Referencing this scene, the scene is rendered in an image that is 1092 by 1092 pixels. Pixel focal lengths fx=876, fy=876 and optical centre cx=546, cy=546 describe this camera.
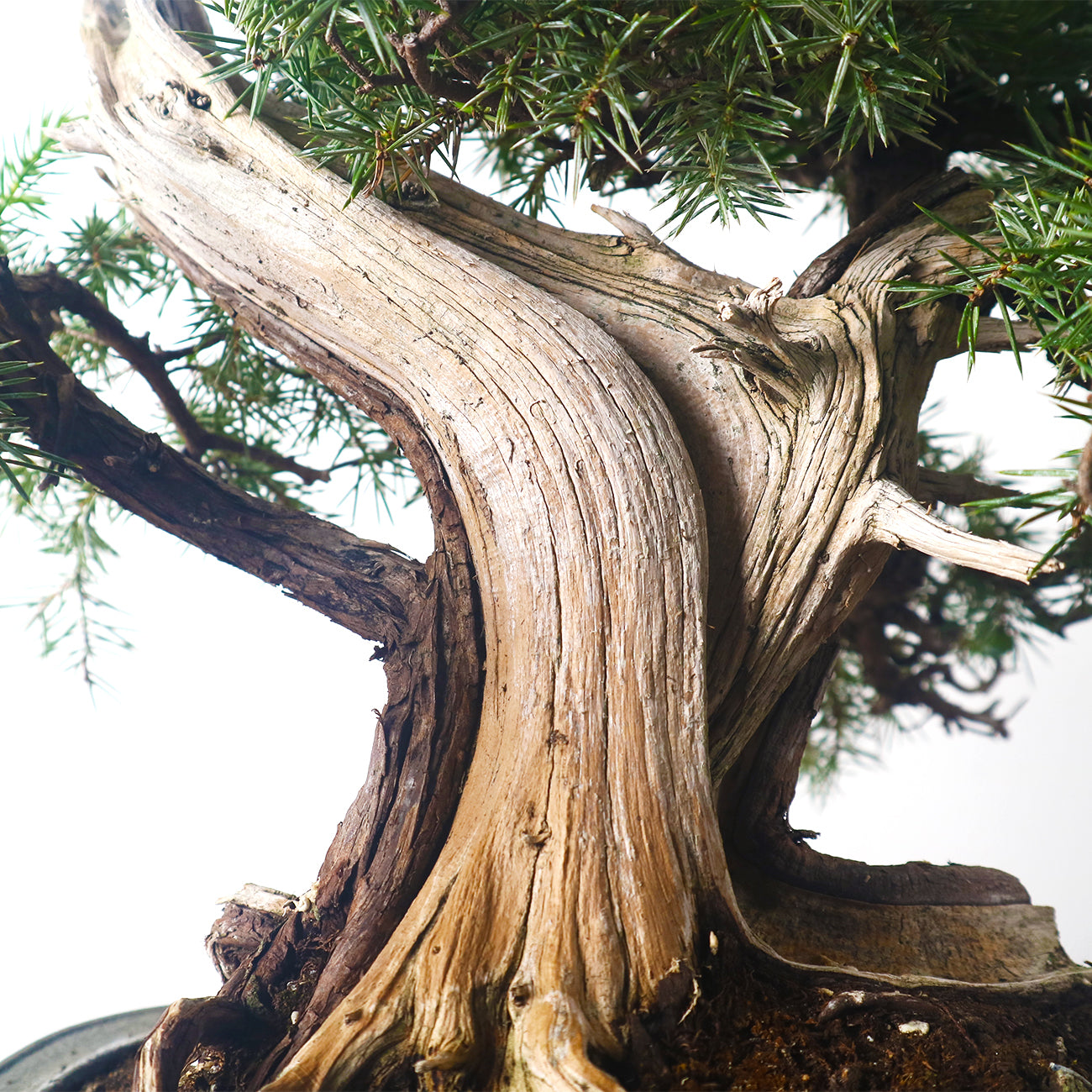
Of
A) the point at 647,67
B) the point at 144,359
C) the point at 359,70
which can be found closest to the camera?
the point at 359,70

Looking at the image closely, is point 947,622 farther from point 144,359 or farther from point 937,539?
point 144,359

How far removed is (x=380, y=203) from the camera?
2.65 ft

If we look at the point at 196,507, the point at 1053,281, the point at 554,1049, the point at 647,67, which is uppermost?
the point at 647,67

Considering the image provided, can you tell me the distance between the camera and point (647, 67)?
28.0 inches

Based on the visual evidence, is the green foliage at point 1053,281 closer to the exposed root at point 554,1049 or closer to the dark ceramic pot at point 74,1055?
the exposed root at point 554,1049

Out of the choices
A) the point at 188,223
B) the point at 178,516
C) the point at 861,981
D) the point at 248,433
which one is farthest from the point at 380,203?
the point at 861,981

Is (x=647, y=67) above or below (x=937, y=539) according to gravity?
above

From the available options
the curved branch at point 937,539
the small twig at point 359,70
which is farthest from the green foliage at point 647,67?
the curved branch at point 937,539

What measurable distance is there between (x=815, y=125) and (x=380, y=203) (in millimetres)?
445

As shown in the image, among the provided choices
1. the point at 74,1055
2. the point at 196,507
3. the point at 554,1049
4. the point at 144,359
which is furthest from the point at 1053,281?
the point at 74,1055

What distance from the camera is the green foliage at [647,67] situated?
600 millimetres

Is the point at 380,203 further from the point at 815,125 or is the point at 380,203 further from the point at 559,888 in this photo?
the point at 559,888

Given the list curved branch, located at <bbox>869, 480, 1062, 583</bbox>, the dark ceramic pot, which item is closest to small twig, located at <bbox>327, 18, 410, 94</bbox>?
curved branch, located at <bbox>869, 480, 1062, 583</bbox>

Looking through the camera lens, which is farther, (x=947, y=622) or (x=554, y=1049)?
(x=947, y=622)
